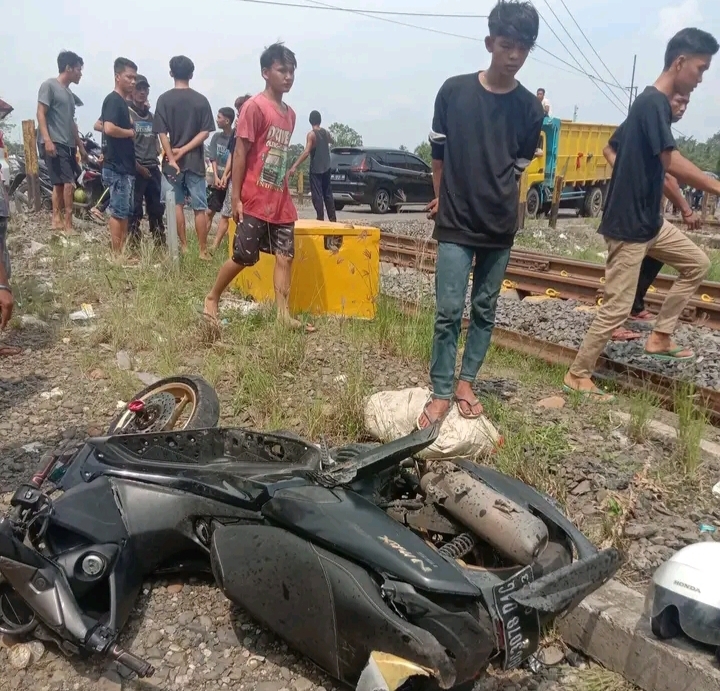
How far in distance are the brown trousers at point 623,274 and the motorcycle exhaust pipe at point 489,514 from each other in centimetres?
245

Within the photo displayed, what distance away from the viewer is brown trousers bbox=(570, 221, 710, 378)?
4629 mm

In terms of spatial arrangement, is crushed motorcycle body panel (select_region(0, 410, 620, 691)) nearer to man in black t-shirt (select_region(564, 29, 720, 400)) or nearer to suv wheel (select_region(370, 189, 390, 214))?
man in black t-shirt (select_region(564, 29, 720, 400))

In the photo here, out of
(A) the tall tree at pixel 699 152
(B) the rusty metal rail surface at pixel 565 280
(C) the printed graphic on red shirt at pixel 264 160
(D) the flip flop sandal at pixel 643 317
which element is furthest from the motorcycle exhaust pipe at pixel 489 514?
(A) the tall tree at pixel 699 152

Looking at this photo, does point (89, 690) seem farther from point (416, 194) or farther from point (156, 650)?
point (416, 194)

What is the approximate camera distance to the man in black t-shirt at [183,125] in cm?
804

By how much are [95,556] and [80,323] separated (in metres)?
4.40

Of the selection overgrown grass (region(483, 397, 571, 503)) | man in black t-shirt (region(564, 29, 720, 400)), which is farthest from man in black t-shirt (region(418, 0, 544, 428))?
man in black t-shirt (region(564, 29, 720, 400))

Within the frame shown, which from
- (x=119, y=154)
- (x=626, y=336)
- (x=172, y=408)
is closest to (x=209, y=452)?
(x=172, y=408)

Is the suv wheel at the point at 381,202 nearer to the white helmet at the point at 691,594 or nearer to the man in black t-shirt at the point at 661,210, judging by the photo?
the man in black t-shirt at the point at 661,210

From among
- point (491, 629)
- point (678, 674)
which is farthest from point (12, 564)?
point (678, 674)

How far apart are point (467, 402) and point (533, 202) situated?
52.1ft

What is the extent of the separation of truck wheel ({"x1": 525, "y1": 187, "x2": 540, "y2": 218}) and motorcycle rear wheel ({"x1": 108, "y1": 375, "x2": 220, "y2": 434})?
16.3 meters

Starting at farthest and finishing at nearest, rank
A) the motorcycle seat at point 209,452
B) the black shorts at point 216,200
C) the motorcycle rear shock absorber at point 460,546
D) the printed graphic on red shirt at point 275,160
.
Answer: the black shorts at point 216,200 < the printed graphic on red shirt at point 275,160 < the motorcycle seat at point 209,452 < the motorcycle rear shock absorber at point 460,546

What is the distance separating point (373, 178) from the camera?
1953 centimetres
